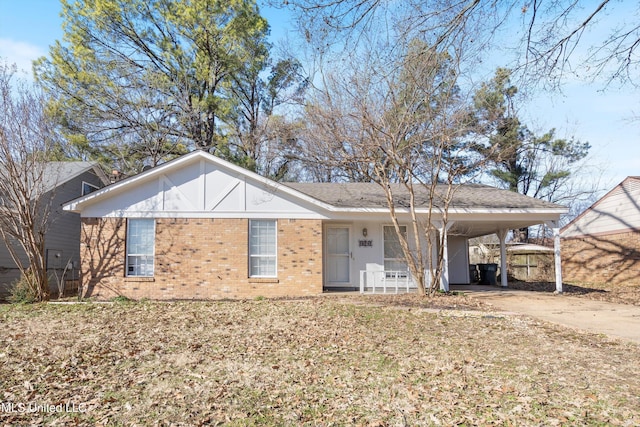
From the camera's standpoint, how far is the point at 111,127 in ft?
68.5

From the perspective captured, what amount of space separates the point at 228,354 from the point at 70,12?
20.7m

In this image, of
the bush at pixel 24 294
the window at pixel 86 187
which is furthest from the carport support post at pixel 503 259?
the window at pixel 86 187

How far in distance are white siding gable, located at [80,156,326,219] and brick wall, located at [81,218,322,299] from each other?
0.29m

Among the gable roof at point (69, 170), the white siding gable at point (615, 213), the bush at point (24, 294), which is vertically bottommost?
the bush at point (24, 294)

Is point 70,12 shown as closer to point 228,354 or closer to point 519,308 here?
point 228,354

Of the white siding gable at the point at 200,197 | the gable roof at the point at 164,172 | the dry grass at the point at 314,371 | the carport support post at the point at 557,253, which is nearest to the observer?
the dry grass at the point at 314,371

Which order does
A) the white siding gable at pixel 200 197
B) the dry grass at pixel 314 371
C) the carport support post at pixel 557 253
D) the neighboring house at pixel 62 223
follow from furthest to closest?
1. the neighboring house at pixel 62 223
2. the carport support post at pixel 557 253
3. the white siding gable at pixel 200 197
4. the dry grass at pixel 314 371

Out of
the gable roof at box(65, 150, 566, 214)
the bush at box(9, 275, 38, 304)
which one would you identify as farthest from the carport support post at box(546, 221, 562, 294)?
the bush at box(9, 275, 38, 304)

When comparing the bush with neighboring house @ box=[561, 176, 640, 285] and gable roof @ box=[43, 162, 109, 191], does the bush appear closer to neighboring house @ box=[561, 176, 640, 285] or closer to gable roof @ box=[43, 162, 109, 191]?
gable roof @ box=[43, 162, 109, 191]

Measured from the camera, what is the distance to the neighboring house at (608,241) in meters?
17.0

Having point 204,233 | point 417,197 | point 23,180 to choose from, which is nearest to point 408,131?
point 417,197

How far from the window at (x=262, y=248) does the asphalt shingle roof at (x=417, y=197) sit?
1.56 metres

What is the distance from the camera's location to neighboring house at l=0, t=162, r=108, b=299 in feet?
48.3

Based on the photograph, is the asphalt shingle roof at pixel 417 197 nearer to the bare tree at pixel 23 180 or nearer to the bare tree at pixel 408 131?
the bare tree at pixel 408 131
